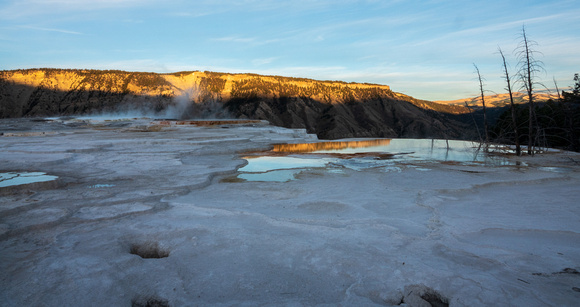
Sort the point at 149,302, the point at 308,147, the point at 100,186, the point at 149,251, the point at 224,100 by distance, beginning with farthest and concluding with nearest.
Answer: the point at 224,100 → the point at 308,147 → the point at 100,186 → the point at 149,251 → the point at 149,302

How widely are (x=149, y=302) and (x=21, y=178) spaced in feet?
20.9

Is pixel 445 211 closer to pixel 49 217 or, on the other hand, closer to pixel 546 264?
pixel 546 264

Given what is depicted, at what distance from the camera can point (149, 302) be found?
253cm

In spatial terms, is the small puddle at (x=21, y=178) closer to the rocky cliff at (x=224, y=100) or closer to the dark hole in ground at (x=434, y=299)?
the dark hole in ground at (x=434, y=299)

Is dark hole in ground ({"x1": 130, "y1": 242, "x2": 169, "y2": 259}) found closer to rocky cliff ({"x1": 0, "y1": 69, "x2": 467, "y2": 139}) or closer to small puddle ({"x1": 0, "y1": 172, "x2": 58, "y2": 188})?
small puddle ({"x1": 0, "y1": 172, "x2": 58, "y2": 188})

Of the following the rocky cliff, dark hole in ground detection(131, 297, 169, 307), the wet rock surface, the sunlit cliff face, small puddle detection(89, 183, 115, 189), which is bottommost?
dark hole in ground detection(131, 297, 169, 307)

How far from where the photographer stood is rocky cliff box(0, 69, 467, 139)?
196 ft

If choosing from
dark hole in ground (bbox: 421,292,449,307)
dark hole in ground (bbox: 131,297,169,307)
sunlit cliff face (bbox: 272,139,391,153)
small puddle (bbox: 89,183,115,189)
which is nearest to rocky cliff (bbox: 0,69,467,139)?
sunlit cliff face (bbox: 272,139,391,153)

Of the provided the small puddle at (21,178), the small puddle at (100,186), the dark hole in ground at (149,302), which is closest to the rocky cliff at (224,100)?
the small puddle at (21,178)

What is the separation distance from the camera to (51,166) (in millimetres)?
8297

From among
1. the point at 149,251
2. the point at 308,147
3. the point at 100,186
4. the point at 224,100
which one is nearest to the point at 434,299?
the point at 149,251

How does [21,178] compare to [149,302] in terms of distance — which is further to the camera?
[21,178]

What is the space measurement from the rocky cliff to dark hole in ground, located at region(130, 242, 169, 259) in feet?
160

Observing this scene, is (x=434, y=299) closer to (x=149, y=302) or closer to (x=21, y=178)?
(x=149, y=302)
